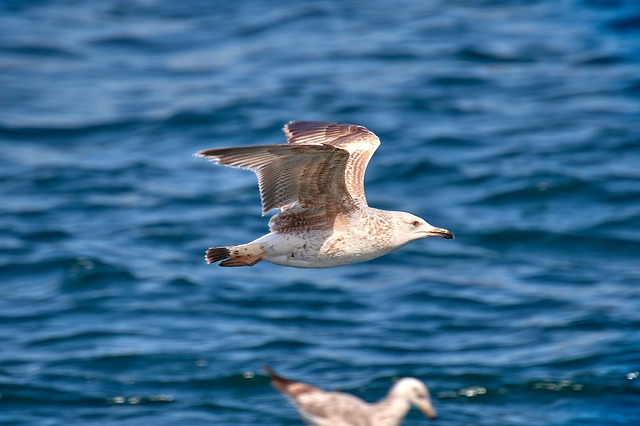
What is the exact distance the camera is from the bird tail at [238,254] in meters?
7.97

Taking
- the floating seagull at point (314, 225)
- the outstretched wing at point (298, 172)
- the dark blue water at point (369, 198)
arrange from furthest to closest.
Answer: the dark blue water at point (369, 198) → the floating seagull at point (314, 225) → the outstretched wing at point (298, 172)

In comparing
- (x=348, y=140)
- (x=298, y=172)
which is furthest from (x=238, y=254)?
(x=348, y=140)

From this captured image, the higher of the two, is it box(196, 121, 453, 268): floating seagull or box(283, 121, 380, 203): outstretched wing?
box(283, 121, 380, 203): outstretched wing

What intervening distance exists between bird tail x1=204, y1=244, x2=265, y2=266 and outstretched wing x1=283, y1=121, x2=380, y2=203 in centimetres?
99

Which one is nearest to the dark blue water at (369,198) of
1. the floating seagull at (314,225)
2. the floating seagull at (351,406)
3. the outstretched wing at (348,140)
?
the outstretched wing at (348,140)

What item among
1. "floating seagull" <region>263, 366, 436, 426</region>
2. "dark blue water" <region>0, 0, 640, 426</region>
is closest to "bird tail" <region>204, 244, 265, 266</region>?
"floating seagull" <region>263, 366, 436, 426</region>

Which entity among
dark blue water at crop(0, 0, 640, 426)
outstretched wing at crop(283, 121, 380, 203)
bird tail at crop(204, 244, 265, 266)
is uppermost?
outstretched wing at crop(283, 121, 380, 203)

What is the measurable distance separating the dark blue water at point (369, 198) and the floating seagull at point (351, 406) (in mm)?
4388

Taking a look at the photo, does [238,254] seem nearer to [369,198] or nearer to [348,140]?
[348,140]

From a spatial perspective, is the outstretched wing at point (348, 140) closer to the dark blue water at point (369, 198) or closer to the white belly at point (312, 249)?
the white belly at point (312, 249)

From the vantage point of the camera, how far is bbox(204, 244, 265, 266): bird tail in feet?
26.2

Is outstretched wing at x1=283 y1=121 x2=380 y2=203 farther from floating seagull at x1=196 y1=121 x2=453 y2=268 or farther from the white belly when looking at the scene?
the white belly

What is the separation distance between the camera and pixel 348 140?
9.22 metres

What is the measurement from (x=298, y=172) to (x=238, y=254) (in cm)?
69
